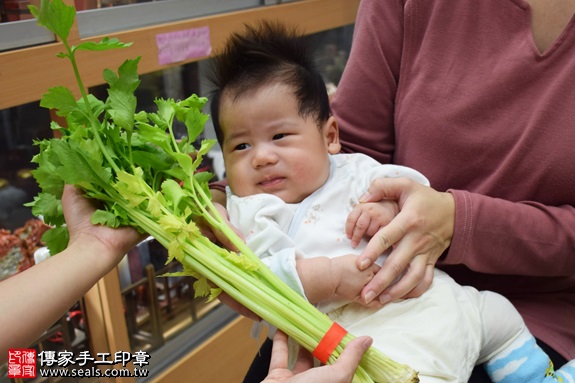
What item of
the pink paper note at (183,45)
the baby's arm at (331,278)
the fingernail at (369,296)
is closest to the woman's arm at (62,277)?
the baby's arm at (331,278)

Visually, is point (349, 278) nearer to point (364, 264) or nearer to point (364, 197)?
point (364, 264)

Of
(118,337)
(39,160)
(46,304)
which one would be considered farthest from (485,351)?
(118,337)

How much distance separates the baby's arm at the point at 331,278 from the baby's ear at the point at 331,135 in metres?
0.34

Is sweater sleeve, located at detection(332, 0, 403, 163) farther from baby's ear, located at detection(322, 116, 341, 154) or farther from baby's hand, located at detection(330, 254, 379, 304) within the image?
baby's hand, located at detection(330, 254, 379, 304)

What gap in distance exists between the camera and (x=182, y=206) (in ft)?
3.17

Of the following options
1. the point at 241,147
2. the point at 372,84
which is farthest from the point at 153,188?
the point at 372,84

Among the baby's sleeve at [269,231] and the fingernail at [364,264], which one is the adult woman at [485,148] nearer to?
the fingernail at [364,264]

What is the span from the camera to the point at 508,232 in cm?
105

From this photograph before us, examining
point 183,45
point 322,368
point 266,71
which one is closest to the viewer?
point 322,368

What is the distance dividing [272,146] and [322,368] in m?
0.49

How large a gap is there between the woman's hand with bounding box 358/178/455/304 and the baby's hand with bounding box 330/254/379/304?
0.01 m

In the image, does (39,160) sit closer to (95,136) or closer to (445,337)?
(95,136)

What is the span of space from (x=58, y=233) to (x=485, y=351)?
2.72 ft

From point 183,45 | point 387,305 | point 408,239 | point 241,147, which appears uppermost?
point 183,45
